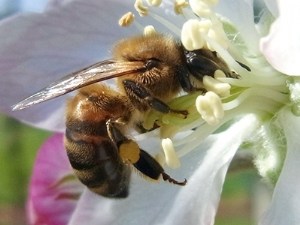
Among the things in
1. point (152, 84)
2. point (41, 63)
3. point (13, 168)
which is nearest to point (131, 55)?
point (152, 84)

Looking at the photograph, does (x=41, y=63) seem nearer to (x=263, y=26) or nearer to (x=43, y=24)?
(x=43, y=24)

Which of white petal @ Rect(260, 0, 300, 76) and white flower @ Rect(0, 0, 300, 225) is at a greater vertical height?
white petal @ Rect(260, 0, 300, 76)

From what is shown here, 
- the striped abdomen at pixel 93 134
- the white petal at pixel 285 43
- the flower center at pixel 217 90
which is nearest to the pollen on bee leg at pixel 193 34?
the flower center at pixel 217 90

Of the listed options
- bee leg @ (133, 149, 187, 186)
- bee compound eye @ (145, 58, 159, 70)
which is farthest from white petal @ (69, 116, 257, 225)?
bee compound eye @ (145, 58, 159, 70)

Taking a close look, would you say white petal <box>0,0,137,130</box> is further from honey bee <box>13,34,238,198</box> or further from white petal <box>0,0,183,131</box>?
honey bee <box>13,34,238,198</box>

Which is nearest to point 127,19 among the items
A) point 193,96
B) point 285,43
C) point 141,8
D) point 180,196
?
point 141,8

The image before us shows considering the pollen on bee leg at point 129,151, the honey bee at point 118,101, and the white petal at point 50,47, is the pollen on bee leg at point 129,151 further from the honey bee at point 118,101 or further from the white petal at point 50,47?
the white petal at point 50,47

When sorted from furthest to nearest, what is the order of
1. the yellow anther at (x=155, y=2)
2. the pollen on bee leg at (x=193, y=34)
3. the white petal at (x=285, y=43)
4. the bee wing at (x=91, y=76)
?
the yellow anther at (x=155, y=2) < the pollen on bee leg at (x=193, y=34) < the bee wing at (x=91, y=76) < the white petal at (x=285, y=43)
